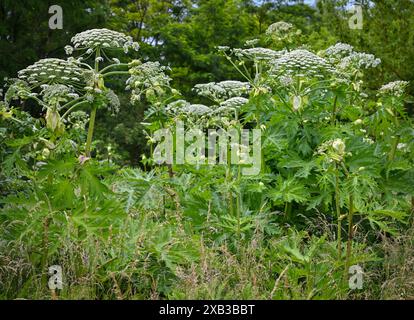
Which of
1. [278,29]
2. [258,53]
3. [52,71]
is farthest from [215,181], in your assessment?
[278,29]

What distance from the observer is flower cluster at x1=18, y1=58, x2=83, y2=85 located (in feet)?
11.1

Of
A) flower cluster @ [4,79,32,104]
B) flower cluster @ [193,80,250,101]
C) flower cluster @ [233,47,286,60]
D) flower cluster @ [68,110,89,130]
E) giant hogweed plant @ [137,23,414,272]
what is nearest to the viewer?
flower cluster @ [4,79,32,104]

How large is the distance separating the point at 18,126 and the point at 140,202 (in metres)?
1.03

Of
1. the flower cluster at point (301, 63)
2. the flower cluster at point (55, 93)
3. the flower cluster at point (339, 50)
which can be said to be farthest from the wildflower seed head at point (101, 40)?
the flower cluster at point (339, 50)

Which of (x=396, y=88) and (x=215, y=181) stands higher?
(x=396, y=88)

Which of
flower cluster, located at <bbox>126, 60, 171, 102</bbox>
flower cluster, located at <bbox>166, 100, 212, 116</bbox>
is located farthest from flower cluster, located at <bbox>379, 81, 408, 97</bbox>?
flower cluster, located at <bbox>126, 60, 171, 102</bbox>

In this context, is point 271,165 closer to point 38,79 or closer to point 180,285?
point 180,285

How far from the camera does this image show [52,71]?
342cm

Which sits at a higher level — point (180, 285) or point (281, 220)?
point (281, 220)

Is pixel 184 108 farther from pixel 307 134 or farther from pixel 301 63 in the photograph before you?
pixel 301 63

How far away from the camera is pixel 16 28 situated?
14023 mm

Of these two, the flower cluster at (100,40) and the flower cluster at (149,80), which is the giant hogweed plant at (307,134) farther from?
the flower cluster at (100,40)

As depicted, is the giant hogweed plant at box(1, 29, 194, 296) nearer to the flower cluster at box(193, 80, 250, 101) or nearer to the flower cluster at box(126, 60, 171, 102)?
the flower cluster at box(126, 60, 171, 102)
